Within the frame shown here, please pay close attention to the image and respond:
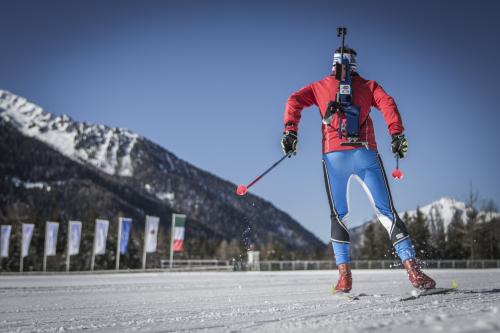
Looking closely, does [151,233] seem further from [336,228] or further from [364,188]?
[364,188]

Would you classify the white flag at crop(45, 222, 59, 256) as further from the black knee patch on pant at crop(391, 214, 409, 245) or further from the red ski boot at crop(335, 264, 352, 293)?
the black knee patch on pant at crop(391, 214, 409, 245)

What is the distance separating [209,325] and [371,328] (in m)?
1.20

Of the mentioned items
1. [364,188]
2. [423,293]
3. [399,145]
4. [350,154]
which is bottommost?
[423,293]

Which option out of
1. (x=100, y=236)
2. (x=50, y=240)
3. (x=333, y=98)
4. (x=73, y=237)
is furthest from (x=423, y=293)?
(x=50, y=240)

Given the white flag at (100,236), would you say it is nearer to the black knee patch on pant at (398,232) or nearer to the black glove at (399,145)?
the black glove at (399,145)

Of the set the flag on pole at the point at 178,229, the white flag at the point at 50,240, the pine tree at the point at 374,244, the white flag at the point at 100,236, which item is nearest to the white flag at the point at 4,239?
the white flag at the point at 50,240

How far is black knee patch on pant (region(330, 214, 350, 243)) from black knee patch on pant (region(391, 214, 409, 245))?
0.45 meters

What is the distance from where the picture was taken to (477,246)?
55094mm

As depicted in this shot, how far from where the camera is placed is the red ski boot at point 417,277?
4.63 m

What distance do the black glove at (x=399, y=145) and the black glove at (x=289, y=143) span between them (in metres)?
0.96

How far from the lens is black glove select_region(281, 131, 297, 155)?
17.2 ft

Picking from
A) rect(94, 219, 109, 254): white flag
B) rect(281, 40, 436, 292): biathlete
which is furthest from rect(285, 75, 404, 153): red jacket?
rect(94, 219, 109, 254): white flag

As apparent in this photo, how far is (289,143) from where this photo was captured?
5258 mm

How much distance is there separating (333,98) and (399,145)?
81 cm
